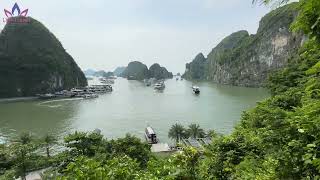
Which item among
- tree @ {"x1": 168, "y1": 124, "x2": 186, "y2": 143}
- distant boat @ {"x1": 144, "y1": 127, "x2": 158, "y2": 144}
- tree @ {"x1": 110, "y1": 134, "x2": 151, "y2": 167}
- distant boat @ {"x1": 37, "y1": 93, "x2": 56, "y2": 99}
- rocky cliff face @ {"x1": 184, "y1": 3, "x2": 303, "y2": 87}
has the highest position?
rocky cliff face @ {"x1": 184, "y1": 3, "x2": 303, "y2": 87}

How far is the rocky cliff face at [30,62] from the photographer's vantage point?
11419 cm

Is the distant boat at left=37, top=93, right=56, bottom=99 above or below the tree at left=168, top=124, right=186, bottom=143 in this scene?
below

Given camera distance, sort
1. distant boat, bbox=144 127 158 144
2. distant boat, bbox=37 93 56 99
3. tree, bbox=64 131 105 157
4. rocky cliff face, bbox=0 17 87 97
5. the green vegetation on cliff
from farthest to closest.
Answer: rocky cliff face, bbox=0 17 87 97 → distant boat, bbox=37 93 56 99 → distant boat, bbox=144 127 158 144 → tree, bbox=64 131 105 157 → the green vegetation on cliff

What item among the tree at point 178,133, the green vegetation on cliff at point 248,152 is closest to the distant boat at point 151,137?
the tree at point 178,133

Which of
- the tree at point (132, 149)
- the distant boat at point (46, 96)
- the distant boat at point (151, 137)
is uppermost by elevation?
the tree at point (132, 149)

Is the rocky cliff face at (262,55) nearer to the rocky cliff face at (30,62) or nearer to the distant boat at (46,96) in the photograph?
the rocky cliff face at (30,62)

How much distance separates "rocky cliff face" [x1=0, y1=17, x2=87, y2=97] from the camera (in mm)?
114188

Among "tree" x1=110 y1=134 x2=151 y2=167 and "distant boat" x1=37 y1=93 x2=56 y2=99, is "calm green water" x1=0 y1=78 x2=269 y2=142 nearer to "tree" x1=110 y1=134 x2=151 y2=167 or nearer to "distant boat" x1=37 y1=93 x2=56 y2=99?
"tree" x1=110 y1=134 x2=151 y2=167

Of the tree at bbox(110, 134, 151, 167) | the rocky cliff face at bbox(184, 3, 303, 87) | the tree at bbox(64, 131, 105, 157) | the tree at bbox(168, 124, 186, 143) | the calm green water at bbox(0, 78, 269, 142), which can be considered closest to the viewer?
the tree at bbox(64, 131, 105, 157)

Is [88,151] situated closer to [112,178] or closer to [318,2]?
[112,178]

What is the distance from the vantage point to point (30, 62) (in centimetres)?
11912

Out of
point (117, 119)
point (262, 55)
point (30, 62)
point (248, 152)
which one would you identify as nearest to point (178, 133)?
point (117, 119)

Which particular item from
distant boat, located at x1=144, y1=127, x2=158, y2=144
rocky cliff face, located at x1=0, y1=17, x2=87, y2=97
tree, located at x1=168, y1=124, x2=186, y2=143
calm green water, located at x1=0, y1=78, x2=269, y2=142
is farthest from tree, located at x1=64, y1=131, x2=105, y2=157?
rocky cliff face, located at x1=0, y1=17, x2=87, y2=97

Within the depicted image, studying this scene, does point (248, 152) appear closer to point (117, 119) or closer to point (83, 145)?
point (83, 145)
